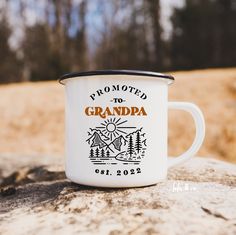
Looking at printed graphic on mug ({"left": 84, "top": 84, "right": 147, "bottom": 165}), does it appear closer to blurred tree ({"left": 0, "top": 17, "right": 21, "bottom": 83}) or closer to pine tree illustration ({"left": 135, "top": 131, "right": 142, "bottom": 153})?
pine tree illustration ({"left": 135, "top": 131, "right": 142, "bottom": 153})

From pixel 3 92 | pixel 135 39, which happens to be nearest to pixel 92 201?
pixel 3 92

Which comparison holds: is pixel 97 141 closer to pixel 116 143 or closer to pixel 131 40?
pixel 116 143

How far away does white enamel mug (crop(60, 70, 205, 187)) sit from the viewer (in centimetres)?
107

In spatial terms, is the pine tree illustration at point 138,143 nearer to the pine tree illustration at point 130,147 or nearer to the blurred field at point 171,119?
the pine tree illustration at point 130,147

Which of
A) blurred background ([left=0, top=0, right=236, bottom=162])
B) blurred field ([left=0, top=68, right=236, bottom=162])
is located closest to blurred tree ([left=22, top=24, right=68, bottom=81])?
blurred background ([left=0, top=0, right=236, bottom=162])

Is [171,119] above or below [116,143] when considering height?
below

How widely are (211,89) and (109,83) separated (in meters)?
5.05

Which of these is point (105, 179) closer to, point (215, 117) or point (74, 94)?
point (74, 94)

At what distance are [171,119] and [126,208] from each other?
4.14 metres

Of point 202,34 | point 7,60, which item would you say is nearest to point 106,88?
point 7,60

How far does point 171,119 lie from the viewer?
5043 millimetres

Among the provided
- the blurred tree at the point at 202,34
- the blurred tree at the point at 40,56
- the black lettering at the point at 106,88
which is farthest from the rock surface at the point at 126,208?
the blurred tree at the point at 202,34

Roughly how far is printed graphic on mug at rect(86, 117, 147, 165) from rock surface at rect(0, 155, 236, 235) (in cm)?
10

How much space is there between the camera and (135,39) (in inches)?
780
